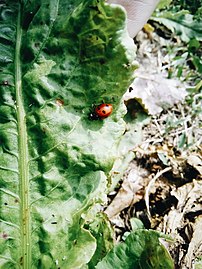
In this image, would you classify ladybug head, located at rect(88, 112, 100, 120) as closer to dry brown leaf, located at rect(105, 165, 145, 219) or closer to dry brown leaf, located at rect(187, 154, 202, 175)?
dry brown leaf, located at rect(105, 165, 145, 219)

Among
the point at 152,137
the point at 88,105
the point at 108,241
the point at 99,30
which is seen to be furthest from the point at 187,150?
the point at 99,30

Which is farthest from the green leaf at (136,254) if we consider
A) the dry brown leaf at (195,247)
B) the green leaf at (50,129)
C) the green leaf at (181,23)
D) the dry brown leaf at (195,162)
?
the green leaf at (181,23)

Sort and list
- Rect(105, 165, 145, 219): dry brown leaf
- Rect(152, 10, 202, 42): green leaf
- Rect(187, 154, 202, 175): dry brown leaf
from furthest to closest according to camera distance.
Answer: Rect(152, 10, 202, 42): green leaf, Rect(187, 154, 202, 175): dry brown leaf, Rect(105, 165, 145, 219): dry brown leaf

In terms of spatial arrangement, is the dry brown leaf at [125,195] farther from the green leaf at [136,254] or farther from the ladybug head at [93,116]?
the ladybug head at [93,116]

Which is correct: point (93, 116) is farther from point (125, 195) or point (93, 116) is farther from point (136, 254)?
point (125, 195)

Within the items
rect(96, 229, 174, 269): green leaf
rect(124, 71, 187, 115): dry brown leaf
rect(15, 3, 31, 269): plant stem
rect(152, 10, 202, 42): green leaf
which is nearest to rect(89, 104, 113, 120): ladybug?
rect(15, 3, 31, 269): plant stem

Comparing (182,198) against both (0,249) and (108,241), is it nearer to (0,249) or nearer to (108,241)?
(108,241)
